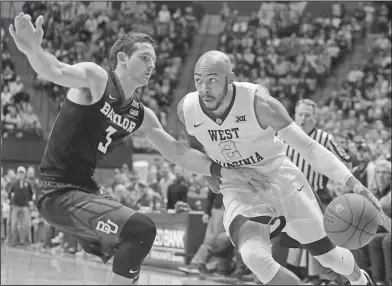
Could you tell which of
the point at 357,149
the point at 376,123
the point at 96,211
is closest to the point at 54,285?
the point at 357,149

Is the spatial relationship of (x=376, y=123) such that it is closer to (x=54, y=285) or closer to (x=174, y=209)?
(x=174, y=209)

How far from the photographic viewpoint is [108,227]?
14.9ft

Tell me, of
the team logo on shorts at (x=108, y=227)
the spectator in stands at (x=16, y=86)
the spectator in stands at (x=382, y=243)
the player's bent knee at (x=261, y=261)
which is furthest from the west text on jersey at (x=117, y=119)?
the spectator in stands at (x=16, y=86)

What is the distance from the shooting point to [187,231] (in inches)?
459

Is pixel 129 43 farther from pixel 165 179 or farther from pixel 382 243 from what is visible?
pixel 165 179

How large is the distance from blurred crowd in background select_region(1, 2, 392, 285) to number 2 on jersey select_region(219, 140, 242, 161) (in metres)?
5.91

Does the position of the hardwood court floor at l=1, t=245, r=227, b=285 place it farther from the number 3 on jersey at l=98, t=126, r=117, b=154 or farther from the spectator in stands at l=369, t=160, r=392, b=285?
the number 3 on jersey at l=98, t=126, r=117, b=154

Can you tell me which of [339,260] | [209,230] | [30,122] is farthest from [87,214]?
[30,122]

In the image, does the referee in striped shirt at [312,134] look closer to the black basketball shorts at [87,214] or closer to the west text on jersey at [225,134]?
the west text on jersey at [225,134]

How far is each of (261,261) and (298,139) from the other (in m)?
0.94

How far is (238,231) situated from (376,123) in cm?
1030

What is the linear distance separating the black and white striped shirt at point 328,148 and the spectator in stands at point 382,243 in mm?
1023

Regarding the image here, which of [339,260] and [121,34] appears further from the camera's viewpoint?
[121,34]

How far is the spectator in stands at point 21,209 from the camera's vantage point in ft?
54.1
